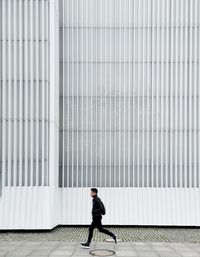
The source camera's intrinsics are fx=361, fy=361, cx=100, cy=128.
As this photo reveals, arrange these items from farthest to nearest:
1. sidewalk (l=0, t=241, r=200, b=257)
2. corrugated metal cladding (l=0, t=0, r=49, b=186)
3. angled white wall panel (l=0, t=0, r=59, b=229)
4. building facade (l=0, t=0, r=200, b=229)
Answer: building facade (l=0, t=0, r=200, b=229) → corrugated metal cladding (l=0, t=0, r=49, b=186) → angled white wall panel (l=0, t=0, r=59, b=229) → sidewalk (l=0, t=241, r=200, b=257)

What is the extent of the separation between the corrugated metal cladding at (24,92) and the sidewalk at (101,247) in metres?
3.05

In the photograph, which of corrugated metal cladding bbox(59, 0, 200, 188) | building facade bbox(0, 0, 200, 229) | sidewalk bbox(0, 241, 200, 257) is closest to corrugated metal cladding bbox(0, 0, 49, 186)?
building facade bbox(0, 0, 200, 229)

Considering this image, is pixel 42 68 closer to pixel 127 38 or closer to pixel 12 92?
pixel 12 92

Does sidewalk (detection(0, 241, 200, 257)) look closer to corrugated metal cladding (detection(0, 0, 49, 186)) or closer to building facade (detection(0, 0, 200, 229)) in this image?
corrugated metal cladding (detection(0, 0, 49, 186))

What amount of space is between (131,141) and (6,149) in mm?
5009

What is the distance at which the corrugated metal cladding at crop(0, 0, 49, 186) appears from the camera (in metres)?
13.6

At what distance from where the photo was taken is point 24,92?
45.3 feet

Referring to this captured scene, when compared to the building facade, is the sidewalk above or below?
below

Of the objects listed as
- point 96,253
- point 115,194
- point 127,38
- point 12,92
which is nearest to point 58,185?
point 115,194

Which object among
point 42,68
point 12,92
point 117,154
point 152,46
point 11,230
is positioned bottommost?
point 11,230

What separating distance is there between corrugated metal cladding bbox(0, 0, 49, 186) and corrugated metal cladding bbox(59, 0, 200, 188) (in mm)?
1380

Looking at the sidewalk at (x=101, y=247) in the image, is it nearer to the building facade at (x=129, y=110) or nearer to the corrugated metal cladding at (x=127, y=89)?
the building facade at (x=129, y=110)

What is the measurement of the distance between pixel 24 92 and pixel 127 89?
421cm

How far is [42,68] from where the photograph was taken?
1371 centimetres
